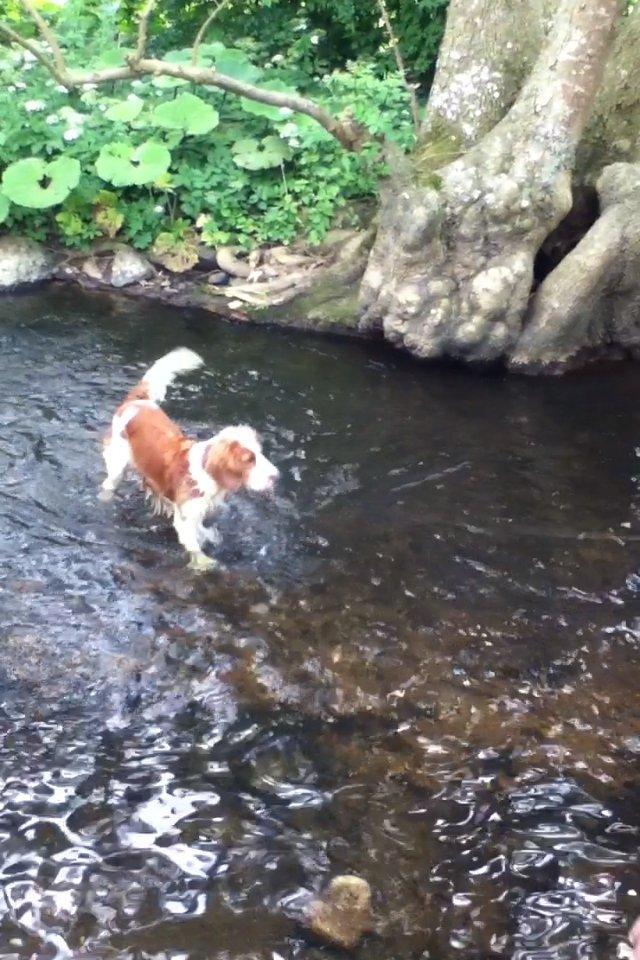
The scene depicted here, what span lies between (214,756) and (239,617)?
3.02 ft

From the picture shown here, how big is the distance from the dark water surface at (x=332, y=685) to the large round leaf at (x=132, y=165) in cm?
251

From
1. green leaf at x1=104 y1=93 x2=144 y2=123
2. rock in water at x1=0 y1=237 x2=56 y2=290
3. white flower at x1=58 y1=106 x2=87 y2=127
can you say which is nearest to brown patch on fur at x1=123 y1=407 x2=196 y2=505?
rock in water at x1=0 y1=237 x2=56 y2=290

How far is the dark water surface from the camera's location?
3053 mm

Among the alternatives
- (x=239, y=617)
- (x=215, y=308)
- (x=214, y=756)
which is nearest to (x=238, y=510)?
(x=239, y=617)

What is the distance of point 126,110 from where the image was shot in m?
8.33

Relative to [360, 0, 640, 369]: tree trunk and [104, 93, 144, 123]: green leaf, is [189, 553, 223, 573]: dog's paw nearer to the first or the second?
[360, 0, 640, 369]: tree trunk

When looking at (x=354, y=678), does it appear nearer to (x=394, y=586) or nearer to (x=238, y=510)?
(x=394, y=586)

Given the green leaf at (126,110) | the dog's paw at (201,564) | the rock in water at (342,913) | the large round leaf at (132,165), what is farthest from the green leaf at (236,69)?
the rock in water at (342,913)

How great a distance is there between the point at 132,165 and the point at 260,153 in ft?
4.05

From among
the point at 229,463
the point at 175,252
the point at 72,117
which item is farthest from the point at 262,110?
the point at 229,463

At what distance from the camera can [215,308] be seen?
8.09 meters

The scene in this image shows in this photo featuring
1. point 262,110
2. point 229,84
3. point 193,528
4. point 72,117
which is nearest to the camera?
point 193,528

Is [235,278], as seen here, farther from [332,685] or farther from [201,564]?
[332,685]

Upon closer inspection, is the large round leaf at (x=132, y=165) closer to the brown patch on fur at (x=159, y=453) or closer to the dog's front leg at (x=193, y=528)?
the brown patch on fur at (x=159, y=453)
